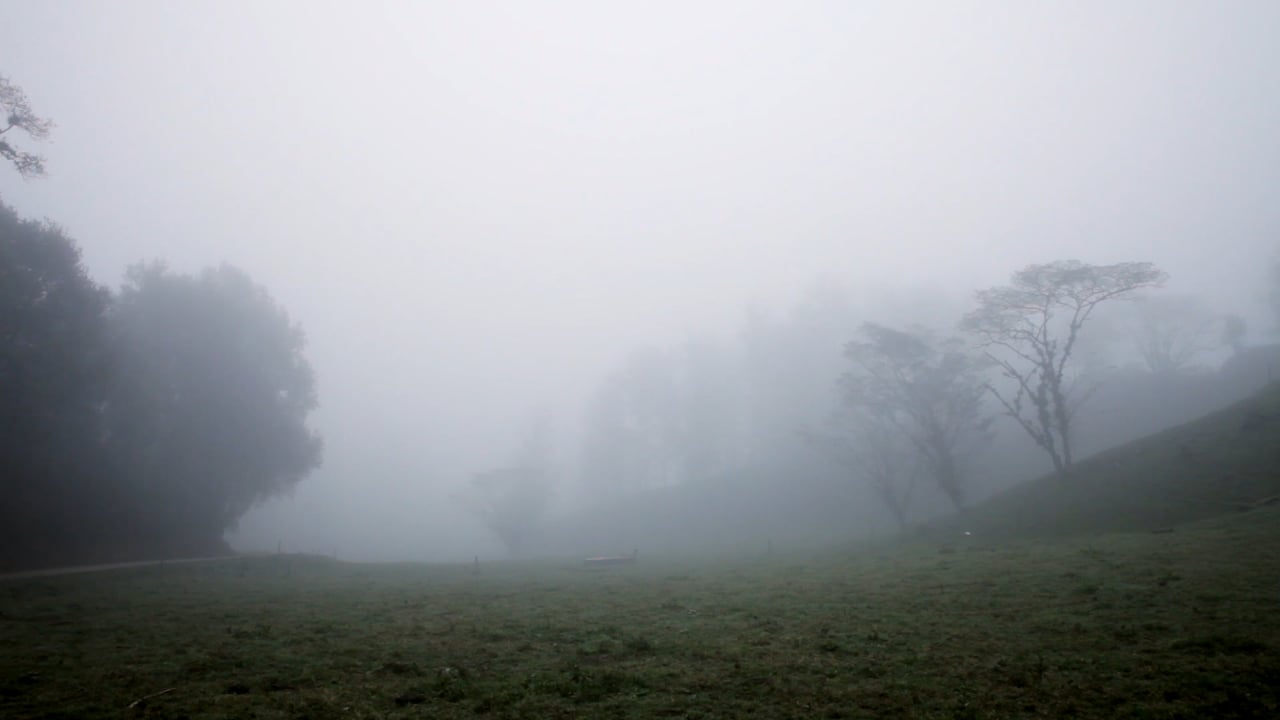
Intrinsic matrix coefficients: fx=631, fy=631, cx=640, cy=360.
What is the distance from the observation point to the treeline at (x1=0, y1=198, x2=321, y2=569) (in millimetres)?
35969

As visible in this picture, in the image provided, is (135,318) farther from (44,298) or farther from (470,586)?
(470,586)

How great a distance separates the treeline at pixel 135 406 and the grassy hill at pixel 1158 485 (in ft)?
180

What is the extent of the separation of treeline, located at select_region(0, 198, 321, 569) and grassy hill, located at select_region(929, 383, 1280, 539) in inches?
2164

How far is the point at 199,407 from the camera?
4953 cm

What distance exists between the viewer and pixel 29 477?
1484 inches

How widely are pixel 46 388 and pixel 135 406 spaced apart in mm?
9992

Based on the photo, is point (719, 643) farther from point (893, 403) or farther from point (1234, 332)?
point (1234, 332)

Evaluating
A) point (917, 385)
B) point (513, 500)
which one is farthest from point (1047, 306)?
point (513, 500)

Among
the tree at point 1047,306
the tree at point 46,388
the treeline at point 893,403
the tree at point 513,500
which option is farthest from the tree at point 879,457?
the tree at point 46,388

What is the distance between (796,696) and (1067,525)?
110ft

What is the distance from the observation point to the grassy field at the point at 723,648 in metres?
9.42

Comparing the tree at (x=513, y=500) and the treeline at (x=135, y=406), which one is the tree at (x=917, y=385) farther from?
the treeline at (x=135, y=406)

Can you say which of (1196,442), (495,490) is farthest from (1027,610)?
(495,490)

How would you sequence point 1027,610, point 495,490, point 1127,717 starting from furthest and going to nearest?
point 495,490 → point 1027,610 → point 1127,717
